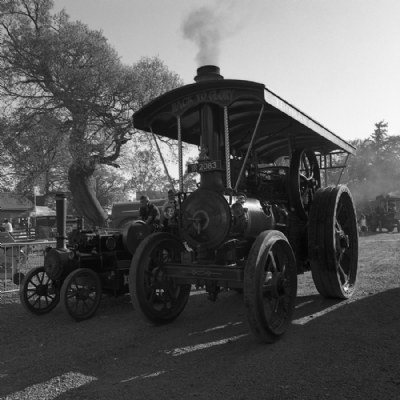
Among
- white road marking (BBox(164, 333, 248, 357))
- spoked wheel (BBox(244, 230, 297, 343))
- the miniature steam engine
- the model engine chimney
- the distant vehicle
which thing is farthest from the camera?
the distant vehicle

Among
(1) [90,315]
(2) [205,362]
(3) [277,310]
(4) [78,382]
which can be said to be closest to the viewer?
(4) [78,382]

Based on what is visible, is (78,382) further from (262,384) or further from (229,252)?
(229,252)

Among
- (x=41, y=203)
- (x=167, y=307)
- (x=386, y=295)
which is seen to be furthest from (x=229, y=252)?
(x=41, y=203)

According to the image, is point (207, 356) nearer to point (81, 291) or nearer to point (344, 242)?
point (81, 291)

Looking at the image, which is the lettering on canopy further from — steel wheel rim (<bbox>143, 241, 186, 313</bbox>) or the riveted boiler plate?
steel wheel rim (<bbox>143, 241, 186, 313</bbox>)

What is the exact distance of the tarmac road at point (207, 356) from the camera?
9.76 feet

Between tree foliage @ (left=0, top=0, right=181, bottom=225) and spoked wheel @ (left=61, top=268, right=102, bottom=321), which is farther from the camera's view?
tree foliage @ (left=0, top=0, right=181, bottom=225)

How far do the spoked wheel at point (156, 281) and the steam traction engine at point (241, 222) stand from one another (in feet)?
0.04

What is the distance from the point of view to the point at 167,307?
5000 mm

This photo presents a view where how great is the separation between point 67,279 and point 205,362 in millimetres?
2459

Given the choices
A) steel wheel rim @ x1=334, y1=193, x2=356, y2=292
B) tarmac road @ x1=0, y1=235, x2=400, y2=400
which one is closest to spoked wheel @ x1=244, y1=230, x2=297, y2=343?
tarmac road @ x1=0, y1=235, x2=400, y2=400

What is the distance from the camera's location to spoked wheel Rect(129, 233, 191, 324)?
14.7 ft

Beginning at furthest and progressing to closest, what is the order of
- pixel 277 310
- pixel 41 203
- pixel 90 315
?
pixel 41 203
pixel 90 315
pixel 277 310

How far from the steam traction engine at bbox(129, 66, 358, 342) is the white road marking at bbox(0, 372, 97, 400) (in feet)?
4.05
